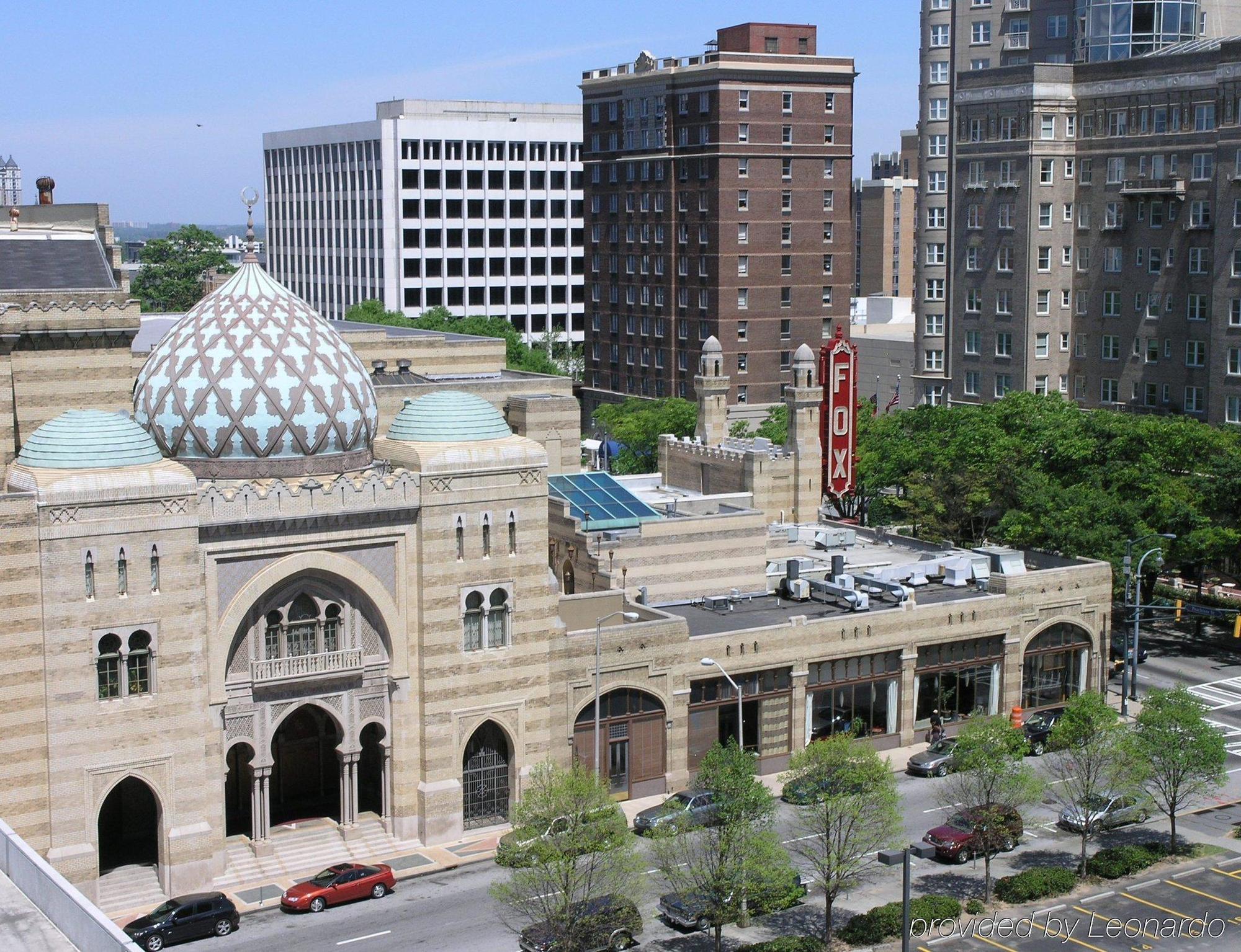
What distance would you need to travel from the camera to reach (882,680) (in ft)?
212

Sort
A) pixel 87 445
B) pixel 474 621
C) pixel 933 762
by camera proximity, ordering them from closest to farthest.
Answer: pixel 87 445, pixel 474 621, pixel 933 762

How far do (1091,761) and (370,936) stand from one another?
76.4 feet

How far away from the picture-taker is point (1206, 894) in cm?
5088

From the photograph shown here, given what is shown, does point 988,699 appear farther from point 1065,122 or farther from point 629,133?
point 629,133

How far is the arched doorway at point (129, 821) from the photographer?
174ft

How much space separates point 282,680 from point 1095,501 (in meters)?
43.0

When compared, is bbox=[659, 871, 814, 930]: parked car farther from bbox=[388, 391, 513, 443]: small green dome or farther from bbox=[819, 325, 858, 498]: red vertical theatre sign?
bbox=[819, 325, 858, 498]: red vertical theatre sign

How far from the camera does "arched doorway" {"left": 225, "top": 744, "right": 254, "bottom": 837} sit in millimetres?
54562

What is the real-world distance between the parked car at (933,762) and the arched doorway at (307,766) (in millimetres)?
21146

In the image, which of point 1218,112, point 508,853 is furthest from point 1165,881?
point 1218,112

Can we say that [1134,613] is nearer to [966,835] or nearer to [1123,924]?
[966,835]

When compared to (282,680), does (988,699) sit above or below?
below

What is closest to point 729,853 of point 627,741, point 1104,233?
point 627,741

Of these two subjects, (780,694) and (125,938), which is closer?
(125,938)
